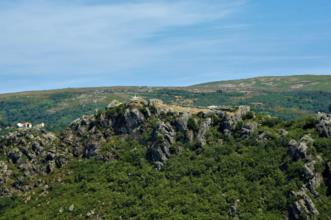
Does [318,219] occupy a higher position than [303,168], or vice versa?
[303,168]

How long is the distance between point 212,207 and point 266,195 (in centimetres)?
1668

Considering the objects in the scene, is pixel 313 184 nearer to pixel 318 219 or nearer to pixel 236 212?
pixel 318 219

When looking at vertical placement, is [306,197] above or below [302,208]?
above

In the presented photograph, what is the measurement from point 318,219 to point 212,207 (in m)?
31.1

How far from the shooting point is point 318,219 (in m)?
190

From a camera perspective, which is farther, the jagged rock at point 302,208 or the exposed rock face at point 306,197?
the exposed rock face at point 306,197

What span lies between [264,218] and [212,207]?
16.6m

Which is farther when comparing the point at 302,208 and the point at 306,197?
the point at 306,197

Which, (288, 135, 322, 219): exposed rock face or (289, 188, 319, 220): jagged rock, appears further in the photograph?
(288, 135, 322, 219): exposed rock face

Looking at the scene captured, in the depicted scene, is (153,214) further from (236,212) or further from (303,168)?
(303,168)

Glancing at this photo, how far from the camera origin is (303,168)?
200m

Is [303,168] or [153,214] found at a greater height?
[303,168]

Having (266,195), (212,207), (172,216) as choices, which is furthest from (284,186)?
(172,216)

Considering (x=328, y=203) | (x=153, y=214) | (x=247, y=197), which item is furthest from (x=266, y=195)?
(x=153, y=214)
